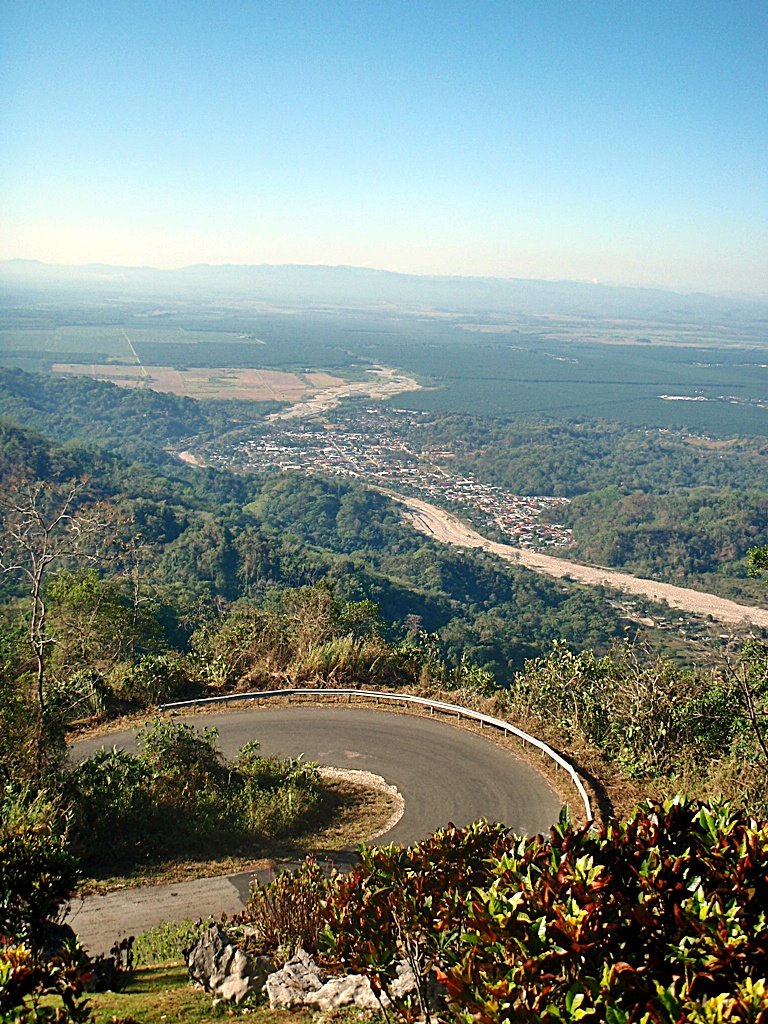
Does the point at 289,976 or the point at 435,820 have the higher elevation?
the point at 289,976

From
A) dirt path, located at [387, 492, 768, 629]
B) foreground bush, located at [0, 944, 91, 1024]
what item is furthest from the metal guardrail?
dirt path, located at [387, 492, 768, 629]

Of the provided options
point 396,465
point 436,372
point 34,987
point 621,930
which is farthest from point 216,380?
point 621,930

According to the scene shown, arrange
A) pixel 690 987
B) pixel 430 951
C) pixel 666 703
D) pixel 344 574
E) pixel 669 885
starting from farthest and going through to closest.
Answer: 1. pixel 344 574
2. pixel 666 703
3. pixel 430 951
4. pixel 669 885
5. pixel 690 987

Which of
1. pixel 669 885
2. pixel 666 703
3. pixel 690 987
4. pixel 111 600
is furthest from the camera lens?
pixel 111 600

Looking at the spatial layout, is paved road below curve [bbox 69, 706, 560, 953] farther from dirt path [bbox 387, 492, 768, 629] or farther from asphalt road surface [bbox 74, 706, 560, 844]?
dirt path [bbox 387, 492, 768, 629]

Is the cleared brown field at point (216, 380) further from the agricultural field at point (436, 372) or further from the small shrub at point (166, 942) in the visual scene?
the small shrub at point (166, 942)

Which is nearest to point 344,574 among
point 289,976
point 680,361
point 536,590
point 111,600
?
point 536,590

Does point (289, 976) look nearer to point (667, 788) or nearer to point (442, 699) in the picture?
point (667, 788)

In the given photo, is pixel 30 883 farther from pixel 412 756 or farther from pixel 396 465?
pixel 396 465
